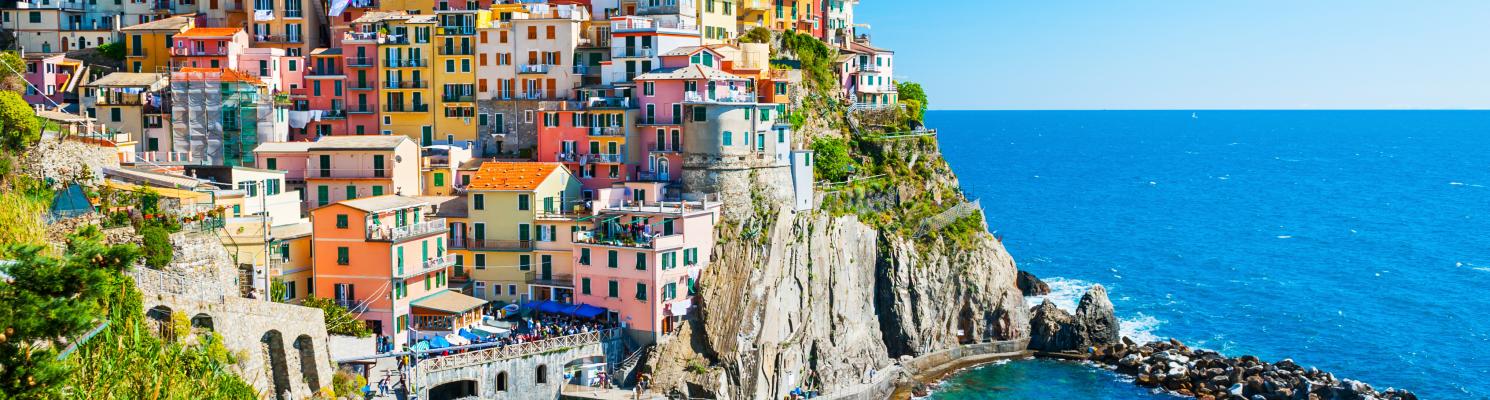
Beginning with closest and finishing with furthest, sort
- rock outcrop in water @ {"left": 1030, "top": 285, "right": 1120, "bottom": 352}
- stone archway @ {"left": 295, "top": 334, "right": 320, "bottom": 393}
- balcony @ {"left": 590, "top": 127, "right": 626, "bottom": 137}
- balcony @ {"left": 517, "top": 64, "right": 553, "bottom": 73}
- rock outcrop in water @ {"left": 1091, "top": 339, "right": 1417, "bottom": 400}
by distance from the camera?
stone archway @ {"left": 295, "top": 334, "right": 320, "bottom": 393}, balcony @ {"left": 590, "top": 127, "right": 626, "bottom": 137}, rock outcrop in water @ {"left": 1091, "top": 339, "right": 1417, "bottom": 400}, balcony @ {"left": 517, "top": 64, "right": 553, "bottom": 73}, rock outcrop in water @ {"left": 1030, "top": 285, "right": 1120, "bottom": 352}

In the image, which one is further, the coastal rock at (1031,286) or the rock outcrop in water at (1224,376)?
the coastal rock at (1031,286)

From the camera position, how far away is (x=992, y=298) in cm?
8531

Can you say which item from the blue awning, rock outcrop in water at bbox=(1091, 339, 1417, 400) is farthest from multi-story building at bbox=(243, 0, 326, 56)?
rock outcrop in water at bbox=(1091, 339, 1417, 400)

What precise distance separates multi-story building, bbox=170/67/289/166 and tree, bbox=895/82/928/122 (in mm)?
44928

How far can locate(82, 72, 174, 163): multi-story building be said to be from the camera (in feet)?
254

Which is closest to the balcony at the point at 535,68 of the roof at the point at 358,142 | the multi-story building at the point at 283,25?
the roof at the point at 358,142

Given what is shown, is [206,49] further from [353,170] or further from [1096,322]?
[1096,322]

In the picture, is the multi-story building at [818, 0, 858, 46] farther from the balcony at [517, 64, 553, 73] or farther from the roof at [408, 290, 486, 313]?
the roof at [408, 290, 486, 313]

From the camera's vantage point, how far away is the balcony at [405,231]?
201 feet

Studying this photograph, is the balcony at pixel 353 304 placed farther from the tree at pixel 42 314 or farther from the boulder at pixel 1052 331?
the boulder at pixel 1052 331

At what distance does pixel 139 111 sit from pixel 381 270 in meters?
24.8

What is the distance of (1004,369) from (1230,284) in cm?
3450

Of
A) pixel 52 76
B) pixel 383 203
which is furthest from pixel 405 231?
pixel 52 76

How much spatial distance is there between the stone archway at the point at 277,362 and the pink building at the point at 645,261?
19.1 metres
